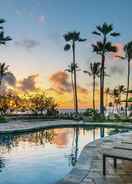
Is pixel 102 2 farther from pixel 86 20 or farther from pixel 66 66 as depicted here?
pixel 66 66

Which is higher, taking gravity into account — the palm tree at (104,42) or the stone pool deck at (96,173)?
the palm tree at (104,42)

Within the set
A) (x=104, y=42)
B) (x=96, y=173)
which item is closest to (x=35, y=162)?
(x=96, y=173)

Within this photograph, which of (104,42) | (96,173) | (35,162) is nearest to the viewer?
(96,173)

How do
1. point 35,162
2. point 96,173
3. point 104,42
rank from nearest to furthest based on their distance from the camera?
point 96,173 < point 35,162 < point 104,42

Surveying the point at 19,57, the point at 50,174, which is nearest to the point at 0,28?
the point at 19,57

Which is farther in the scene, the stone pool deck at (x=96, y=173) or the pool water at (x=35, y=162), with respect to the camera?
the pool water at (x=35, y=162)

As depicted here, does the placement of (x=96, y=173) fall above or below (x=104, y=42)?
below

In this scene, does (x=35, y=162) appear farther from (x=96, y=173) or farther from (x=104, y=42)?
(x=104, y=42)

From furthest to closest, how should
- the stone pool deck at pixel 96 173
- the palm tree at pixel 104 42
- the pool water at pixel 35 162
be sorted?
the palm tree at pixel 104 42, the pool water at pixel 35 162, the stone pool deck at pixel 96 173

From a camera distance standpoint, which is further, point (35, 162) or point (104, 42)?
point (104, 42)

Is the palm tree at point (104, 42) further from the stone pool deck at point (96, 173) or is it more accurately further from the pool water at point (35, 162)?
the stone pool deck at point (96, 173)

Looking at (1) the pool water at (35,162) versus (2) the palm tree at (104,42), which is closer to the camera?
(1) the pool water at (35,162)

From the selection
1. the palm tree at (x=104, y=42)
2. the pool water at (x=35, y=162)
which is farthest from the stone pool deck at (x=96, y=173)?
the palm tree at (x=104, y=42)

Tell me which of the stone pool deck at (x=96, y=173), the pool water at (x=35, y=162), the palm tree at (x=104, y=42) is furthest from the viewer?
the palm tree at (x=104, y=42)
